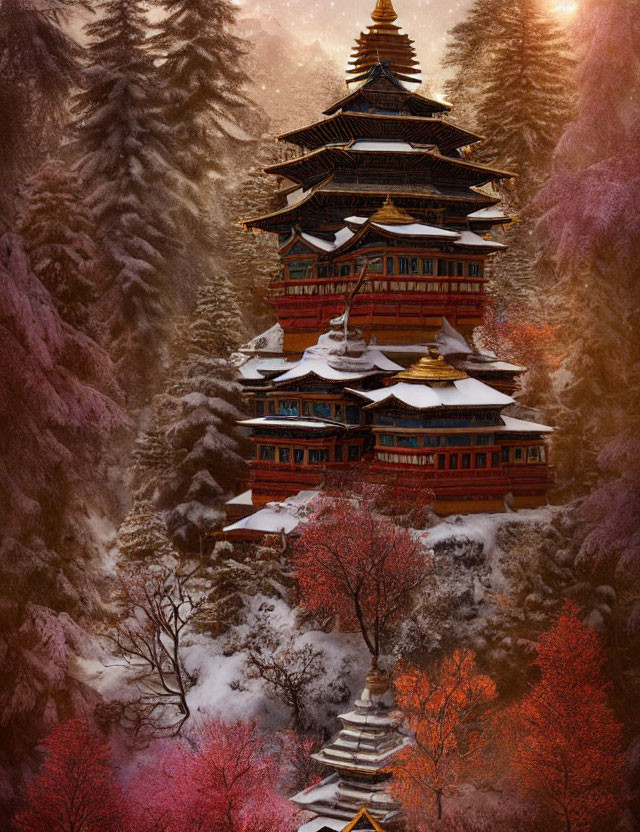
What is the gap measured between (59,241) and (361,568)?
9.59 m

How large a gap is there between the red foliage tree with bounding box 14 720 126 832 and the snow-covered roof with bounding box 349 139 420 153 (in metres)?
16.1

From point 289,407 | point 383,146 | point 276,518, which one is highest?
point 383,146

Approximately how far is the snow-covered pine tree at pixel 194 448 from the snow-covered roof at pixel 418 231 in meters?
5.94

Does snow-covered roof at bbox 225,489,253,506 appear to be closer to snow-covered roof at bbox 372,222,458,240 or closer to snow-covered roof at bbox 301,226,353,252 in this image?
snow-covered roof at bbox 301,226,353,252

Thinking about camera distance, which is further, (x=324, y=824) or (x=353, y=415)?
(x=353, y=415)

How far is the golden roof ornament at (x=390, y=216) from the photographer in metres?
28.2

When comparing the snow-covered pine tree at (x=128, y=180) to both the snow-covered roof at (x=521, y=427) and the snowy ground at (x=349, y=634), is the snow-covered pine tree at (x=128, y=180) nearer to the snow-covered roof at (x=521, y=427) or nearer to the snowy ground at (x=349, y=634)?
the snowy ground at (x=349, y=634)

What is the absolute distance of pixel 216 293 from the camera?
32.4m

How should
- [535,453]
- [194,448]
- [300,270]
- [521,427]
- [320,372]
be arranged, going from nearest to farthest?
[521,427], [320,372], [535,453], [194,448], [300,270]

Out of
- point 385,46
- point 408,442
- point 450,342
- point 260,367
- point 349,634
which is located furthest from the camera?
point 385,46

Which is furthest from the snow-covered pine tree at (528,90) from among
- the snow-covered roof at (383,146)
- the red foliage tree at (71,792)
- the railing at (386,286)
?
the red foliage tree at (71,792)

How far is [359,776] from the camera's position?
18.0 meters

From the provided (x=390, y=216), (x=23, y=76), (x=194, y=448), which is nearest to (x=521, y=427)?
(x=390, y=216)

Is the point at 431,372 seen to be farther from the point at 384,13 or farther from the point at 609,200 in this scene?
the point at 384,13
